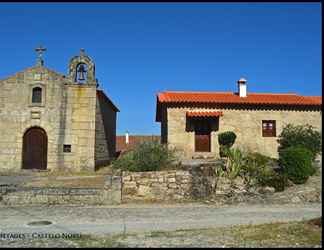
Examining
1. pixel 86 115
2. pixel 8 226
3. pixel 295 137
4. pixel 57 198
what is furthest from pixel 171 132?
pixel 8 226

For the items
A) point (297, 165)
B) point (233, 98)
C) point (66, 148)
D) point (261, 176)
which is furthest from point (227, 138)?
point (66, 148)

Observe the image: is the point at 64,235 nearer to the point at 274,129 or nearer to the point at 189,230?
the point at 189,230

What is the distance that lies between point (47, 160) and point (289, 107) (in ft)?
47.8

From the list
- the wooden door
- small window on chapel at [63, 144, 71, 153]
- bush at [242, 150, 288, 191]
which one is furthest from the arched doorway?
bush at [242, 150, 288, 191]

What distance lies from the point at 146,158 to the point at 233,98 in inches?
427

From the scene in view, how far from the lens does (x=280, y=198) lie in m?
13.9

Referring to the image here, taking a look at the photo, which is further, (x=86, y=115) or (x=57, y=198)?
(x=86, y=115)

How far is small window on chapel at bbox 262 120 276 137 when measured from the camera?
950 inches

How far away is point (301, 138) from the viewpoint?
21312 mm

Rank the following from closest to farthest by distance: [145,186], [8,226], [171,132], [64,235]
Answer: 1. [64,235]
2. [8,226]
3. [145,186]
4. [171,132]

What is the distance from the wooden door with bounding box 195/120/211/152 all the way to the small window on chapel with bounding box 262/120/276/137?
3341 mm

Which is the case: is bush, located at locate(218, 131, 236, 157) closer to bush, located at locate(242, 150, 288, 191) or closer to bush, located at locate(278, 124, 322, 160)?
bush, located at locate(278, 124, 322, 160)

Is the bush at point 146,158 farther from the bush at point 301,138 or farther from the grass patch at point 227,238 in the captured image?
the bush at point 301,138

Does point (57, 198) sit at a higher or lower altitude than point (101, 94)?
lower
